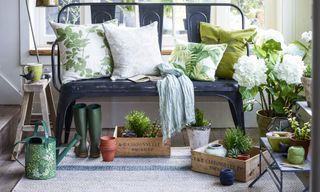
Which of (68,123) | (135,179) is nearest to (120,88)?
(68,123)

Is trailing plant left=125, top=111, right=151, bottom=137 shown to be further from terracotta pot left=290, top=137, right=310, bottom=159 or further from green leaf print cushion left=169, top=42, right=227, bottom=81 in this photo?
terracotta pot left=290, top=137, right=310, bottom=159

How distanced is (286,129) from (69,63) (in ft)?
5.36

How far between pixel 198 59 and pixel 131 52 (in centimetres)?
51

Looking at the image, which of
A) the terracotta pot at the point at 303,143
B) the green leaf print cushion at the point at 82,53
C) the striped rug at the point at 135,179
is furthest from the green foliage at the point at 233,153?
the green leaf print cushion at the point at 82,53

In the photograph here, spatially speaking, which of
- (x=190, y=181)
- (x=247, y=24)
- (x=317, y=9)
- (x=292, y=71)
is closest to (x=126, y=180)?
(x=190, y=181)

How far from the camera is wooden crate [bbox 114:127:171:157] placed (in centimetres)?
325

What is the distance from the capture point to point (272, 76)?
11.3 feet

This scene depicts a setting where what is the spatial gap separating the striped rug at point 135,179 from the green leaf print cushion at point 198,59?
26.1 inches

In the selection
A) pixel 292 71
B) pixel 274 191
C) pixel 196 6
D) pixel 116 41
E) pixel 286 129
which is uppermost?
pixel 196 6

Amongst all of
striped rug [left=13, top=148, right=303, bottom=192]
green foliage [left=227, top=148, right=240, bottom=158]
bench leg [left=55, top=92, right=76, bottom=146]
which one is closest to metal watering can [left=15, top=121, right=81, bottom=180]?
striped rug [left=13, top=148, right=303, bottom=192]

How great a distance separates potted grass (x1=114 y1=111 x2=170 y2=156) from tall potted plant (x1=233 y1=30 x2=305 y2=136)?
0.72 m

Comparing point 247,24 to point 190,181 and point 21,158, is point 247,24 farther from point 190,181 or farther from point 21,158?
point 21,158

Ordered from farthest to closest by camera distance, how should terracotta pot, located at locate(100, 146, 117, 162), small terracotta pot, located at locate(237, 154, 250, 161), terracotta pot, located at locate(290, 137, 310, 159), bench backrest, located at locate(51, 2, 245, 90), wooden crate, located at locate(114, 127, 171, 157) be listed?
bench backrest, located at locate(51, 2, 245, 90) → wooden crate, located at locate(114, 127, 171, 157) → terracotta pot, located at locate(100, 146, 117, 162) → small terracotta pot, located at locate(237, 154, 250, 161) → terracotta pot, located at locate(290, 137, 310, 159)

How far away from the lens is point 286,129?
3158mm
